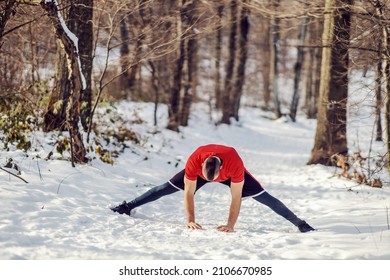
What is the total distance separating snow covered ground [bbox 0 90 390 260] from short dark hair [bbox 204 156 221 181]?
2.28ft

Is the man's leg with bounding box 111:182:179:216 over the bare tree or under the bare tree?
under

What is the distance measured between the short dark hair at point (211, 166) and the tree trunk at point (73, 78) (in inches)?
122

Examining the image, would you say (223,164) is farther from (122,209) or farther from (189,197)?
(122,209)

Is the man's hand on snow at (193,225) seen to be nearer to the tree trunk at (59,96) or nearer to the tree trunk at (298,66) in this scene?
the tree trunk at (59,96)

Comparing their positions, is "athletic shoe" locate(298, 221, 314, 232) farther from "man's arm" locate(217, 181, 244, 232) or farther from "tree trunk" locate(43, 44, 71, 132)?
"tree trunk" locate(43, 44, 71, 132)

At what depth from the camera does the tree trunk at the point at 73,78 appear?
658 cm

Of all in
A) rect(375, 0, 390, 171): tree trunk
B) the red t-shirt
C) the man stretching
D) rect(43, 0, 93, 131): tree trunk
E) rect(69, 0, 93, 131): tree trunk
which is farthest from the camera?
rect(43, 0, 93, 131): tree trunk

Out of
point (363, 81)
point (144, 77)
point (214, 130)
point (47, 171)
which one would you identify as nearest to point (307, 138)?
point (214, 130)

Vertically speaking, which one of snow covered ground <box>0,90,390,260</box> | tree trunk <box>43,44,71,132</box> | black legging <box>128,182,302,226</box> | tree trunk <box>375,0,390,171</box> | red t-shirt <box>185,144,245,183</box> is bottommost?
snow covered ground <box>0,90,390,260</box>

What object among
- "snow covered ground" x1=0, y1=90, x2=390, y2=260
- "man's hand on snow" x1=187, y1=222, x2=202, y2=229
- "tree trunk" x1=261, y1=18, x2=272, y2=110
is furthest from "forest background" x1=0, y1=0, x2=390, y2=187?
"tree trunk" x1=261, y1=18, x2=272, y2=110

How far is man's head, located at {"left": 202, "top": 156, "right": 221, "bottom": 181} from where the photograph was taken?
4.75 meters

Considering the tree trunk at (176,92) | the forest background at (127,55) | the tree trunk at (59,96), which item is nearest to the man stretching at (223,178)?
the forest background at (127,55)

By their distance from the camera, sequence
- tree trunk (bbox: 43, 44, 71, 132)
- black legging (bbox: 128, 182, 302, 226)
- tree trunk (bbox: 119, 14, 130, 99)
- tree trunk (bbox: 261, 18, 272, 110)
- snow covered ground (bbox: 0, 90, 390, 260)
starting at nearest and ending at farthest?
snow covered ground (bbox: 0, 90, 390, 260), black legging (bbox: 128, 182, 302, 226), tree trunk (bbox: 43, 44, 71, 132), tree trunk (bbox: 119, 14, 130, 99), tree trunk (bbox: 261, 18, 272, 110)
